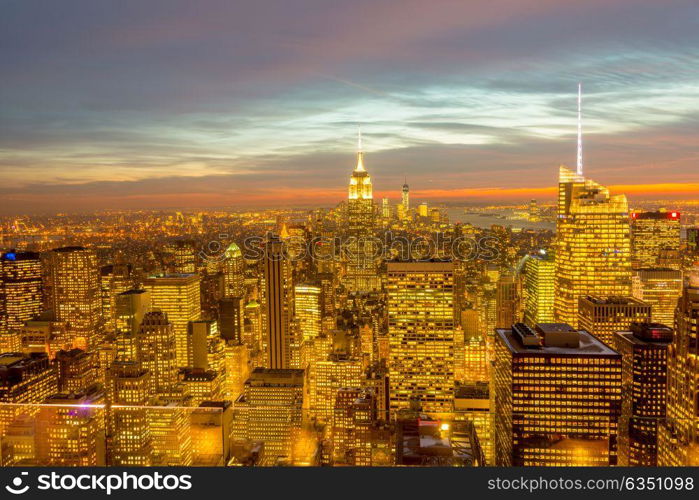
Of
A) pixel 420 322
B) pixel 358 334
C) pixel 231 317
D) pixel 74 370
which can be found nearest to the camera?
pixel 74 370

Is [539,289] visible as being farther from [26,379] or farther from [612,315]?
[26,379]

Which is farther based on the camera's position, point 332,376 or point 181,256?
point 181,256

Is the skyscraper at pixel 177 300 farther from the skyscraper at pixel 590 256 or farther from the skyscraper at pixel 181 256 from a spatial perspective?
the skyscraper at pixel 590 256

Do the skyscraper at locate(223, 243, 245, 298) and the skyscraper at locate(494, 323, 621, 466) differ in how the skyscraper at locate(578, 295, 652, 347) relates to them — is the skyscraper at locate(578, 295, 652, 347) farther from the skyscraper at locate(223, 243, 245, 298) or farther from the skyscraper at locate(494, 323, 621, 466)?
the skyscraper at locate(223, 243, 245, 298)

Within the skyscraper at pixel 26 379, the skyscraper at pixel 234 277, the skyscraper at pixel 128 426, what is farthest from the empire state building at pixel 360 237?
the skyscraper at pixel 26 379

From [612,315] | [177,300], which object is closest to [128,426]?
[612,315]

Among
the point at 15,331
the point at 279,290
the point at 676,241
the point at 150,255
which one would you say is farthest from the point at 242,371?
the point at 676,241
